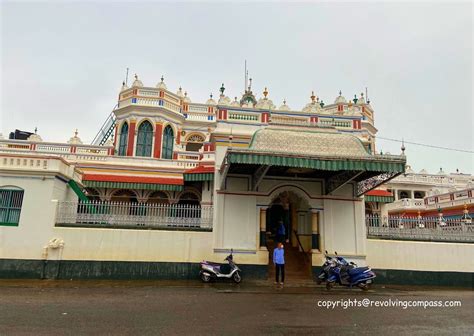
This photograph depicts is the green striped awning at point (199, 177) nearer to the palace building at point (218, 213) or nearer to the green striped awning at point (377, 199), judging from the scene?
the palace building at point (218, 213)

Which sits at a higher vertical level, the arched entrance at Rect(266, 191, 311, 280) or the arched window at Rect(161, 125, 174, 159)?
the arched window at Rect(161, 125, 174, 159)

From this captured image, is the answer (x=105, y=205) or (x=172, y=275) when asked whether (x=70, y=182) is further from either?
(x=172, y=275)

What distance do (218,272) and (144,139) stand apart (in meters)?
14.7

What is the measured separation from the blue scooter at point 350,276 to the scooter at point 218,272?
286cm

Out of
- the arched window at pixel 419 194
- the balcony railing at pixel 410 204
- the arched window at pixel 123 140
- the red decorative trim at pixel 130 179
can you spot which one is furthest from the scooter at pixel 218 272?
the arched window at pixel 419 194

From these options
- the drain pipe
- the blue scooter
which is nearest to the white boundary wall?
the blue scooter

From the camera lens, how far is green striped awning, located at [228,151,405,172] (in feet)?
31.8

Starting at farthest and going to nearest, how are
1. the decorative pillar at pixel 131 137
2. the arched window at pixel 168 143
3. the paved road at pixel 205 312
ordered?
the arched window at pixel 168 143 → the decorative pillar at pixel 131 137 → the paved road at pixel 205 312

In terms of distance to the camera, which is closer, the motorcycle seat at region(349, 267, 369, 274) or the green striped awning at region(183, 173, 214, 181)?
the motorcycle seat at region(349, 267, 369, 274)

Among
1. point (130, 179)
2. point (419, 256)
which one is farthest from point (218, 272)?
point (130, 179)

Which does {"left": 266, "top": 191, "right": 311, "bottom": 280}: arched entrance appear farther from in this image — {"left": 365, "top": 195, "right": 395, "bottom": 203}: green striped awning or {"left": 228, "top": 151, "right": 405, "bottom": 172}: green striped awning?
{"left": 365, "top": 195, "right": 395, "bottom": 203}: green striped awning

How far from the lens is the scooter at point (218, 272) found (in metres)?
10.6

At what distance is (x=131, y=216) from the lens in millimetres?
11148

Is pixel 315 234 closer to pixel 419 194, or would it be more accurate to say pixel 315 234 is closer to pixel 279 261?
pixel 279 261
